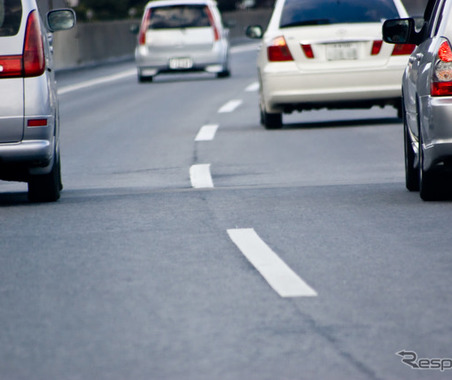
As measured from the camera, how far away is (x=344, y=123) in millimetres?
18594

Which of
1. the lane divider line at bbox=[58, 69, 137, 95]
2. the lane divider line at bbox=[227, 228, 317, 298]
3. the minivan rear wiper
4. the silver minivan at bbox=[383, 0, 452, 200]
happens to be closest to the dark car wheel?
the silver minivan at bbox=[383, 0, 452, 200]

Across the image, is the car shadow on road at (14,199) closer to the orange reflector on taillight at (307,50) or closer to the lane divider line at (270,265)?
the lane divider line at (270,265)

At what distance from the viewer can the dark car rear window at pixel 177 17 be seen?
32906mm

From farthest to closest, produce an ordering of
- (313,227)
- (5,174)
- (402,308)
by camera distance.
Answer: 1. (5,174)
2. (313,227)
3. (402,308)

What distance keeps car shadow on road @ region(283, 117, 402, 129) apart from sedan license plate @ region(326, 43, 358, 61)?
143 cm

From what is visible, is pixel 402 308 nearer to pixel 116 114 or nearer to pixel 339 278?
pixel 339 278

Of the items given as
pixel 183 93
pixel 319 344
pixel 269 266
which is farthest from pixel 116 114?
pixel 319 344

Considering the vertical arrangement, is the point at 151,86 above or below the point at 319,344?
below

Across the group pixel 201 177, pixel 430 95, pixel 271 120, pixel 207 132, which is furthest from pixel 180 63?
pixel 430 95

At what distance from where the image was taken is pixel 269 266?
7004mm

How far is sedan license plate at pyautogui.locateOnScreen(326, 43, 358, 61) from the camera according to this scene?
1672 centimetres

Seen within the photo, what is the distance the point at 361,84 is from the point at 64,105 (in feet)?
31.2

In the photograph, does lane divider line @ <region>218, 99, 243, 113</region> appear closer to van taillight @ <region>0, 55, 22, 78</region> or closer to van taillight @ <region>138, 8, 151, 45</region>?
van taillight @ <region>138, 8, 151, 45</region>

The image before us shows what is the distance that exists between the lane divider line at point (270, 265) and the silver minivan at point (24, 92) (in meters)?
1.87
